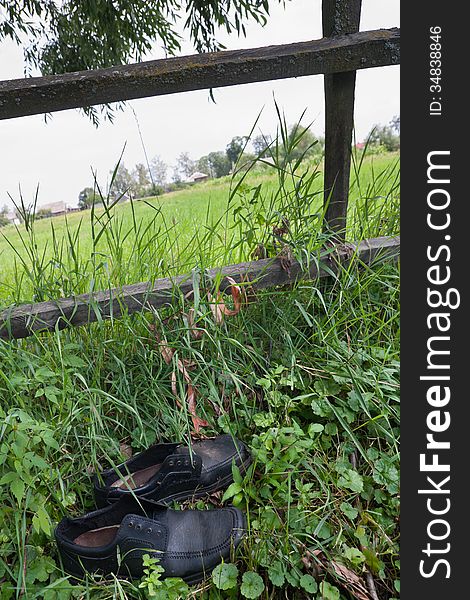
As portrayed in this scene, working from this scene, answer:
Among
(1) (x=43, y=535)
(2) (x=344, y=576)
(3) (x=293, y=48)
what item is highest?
(3) (x=293, y=48)

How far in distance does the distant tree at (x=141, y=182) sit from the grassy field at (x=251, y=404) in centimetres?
19

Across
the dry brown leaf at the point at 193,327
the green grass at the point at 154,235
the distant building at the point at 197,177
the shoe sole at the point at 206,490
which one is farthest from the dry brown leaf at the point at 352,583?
the distant building at the point at 197,177

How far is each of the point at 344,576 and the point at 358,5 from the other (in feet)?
5.88

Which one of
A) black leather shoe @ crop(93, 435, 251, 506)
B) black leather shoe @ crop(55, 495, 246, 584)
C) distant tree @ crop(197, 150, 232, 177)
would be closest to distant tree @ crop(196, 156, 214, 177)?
distant tree @ crop(197, 150, 232, 177)

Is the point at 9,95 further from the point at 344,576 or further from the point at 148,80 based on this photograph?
the point at 344,576

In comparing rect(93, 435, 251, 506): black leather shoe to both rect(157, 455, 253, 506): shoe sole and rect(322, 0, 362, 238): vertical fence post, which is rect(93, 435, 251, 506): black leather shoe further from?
rect(322, 0, 362, 238): vertical fence post

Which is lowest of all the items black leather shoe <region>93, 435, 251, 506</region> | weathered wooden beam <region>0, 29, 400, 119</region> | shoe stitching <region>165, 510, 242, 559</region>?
shoe stitching <region>165, 510, 242, 559</region>

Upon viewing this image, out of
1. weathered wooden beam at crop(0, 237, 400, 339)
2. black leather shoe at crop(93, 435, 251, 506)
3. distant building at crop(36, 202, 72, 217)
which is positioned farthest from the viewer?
distant building at crop(36, 202, 72, 217)

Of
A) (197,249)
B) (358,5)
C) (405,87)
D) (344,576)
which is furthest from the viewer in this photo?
(197,249)

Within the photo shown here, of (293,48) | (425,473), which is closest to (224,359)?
(425,473)

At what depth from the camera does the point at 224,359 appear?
1750 millimetres

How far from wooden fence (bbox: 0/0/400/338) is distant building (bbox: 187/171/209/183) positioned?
1234mm

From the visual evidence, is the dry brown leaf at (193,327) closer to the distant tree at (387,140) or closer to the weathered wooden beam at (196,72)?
the weathered wooden beam at (196,72)

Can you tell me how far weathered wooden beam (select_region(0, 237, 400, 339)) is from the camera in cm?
170
